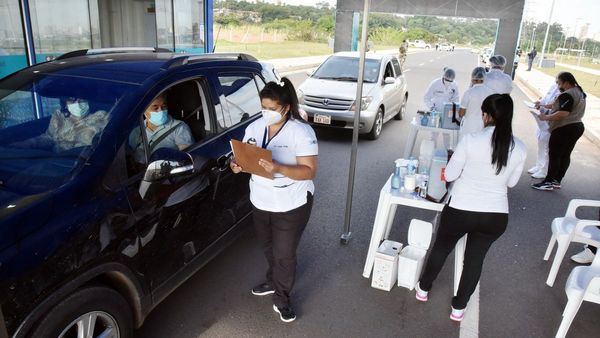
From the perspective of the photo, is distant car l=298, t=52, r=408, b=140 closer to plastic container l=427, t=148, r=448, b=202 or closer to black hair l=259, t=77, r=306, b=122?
plastic container l=427, t=148, r=448, b=202

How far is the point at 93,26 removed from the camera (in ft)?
27.3

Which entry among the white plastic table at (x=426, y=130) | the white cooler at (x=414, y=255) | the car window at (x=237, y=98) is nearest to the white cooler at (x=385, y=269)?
the white cooler at (x=414, y=255)

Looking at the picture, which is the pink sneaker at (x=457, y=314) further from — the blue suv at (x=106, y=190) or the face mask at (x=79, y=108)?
the face mask at (x=79, y=108)

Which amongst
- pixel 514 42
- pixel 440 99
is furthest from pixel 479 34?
pixel 440 99

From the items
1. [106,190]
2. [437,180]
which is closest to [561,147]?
[437,180]

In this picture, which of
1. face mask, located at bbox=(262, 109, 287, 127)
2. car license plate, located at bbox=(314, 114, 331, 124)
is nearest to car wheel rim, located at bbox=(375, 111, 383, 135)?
car license plate, located at bbox=(314, 114, 331, 124)

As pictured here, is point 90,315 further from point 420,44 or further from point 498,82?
point 420,44

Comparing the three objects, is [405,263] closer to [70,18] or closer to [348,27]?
[70,18]

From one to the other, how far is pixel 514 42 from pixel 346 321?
84.5ft

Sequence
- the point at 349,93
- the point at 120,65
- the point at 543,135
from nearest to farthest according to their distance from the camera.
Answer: the point at 120,65
the point at 543,135
the point at 349,93

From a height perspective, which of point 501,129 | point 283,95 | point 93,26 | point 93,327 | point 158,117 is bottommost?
point 93,327

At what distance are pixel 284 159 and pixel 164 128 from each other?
1.01 m

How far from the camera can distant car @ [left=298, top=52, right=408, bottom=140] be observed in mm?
8445

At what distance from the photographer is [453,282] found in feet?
12.8
